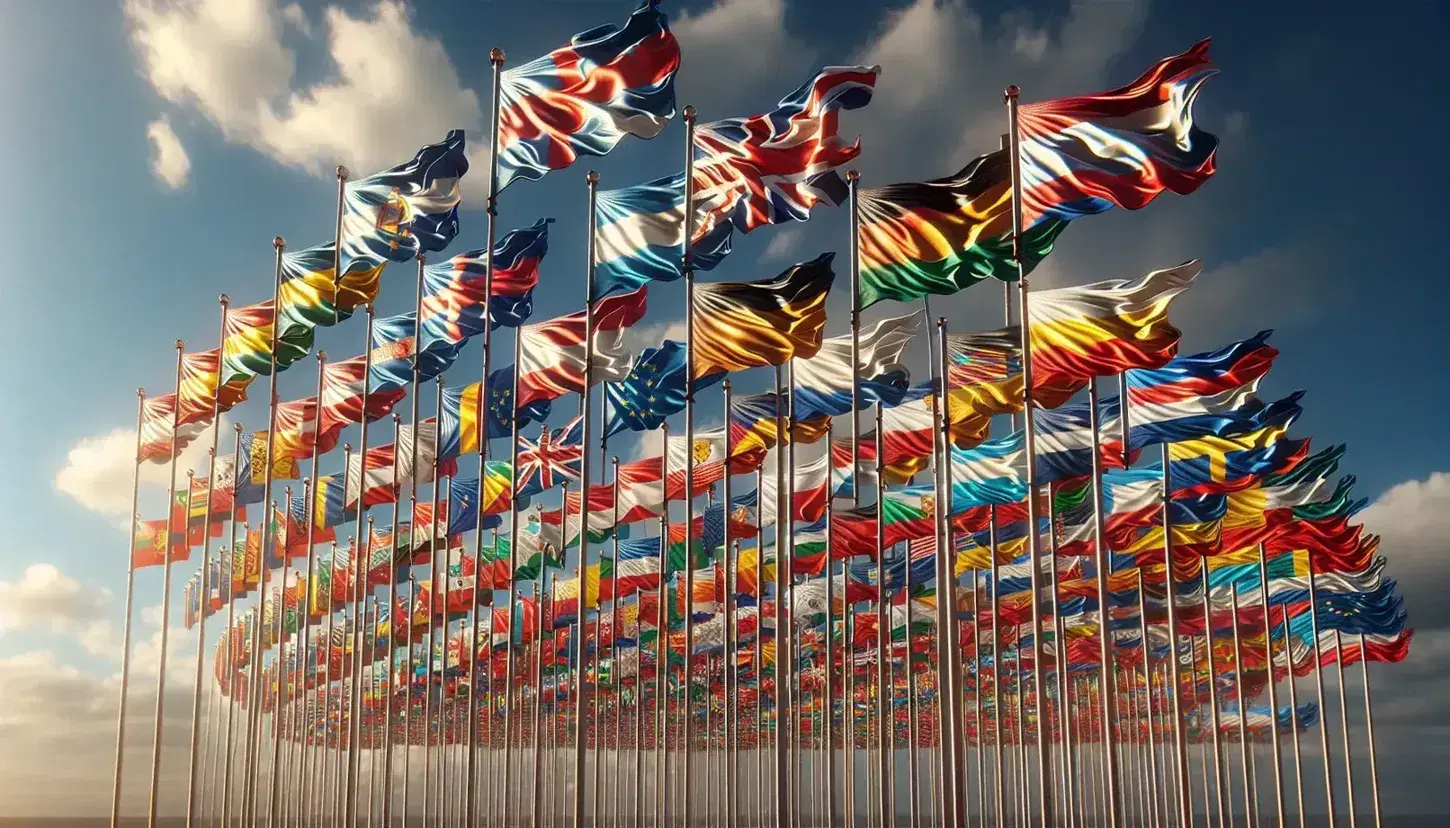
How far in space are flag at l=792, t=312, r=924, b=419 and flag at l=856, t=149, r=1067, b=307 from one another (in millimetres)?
3882

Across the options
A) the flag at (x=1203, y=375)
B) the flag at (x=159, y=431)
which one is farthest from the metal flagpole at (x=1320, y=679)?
the flag at (x=159, y=431)

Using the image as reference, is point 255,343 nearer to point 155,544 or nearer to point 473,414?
point 473,414

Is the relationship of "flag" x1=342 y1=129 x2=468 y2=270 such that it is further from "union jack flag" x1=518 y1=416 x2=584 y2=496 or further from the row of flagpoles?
"union jack flag" x1=518 y1=416 x2=584 y2=496

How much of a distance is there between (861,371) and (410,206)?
29.4 ft

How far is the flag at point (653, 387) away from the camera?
69.6ft

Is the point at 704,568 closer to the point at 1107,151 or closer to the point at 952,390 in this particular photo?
the point at 952,390

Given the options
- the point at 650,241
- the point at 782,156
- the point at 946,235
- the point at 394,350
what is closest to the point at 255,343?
the point at 394,350

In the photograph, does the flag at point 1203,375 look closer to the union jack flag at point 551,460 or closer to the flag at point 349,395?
the union jack flag at point 551,460

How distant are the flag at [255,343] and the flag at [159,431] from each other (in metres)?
2.56

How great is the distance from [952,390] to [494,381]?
959 centimetres

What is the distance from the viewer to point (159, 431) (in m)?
28.9

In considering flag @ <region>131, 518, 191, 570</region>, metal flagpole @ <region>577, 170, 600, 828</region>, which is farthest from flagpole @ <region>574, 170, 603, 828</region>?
flag @ <region>131, 518, 191, 570</region>

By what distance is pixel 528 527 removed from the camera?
34500mm

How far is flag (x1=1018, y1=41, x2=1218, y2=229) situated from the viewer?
14547mm
